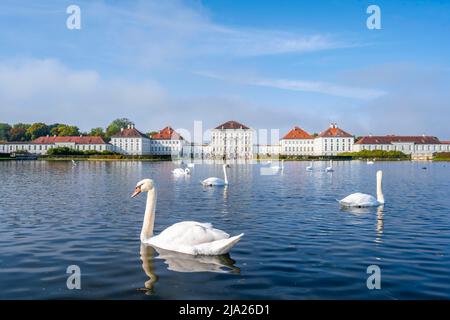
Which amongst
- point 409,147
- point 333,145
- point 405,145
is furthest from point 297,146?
point 409,147

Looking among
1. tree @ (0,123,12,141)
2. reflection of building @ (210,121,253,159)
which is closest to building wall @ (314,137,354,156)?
reflection of building @ (210,121,253,159)

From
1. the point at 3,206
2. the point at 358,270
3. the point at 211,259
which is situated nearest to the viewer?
the point at 358,270

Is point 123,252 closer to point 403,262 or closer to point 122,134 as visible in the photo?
point 403,262

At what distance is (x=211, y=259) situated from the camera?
9422 mm

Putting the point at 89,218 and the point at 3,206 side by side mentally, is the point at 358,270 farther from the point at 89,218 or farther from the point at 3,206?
the point at 3,206

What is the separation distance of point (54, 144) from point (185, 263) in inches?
6608

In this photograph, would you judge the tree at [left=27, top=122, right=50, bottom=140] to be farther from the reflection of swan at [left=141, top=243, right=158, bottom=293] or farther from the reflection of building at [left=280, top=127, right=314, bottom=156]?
the reflection of swan at [left=141, top=243, right=158, bottom=293]

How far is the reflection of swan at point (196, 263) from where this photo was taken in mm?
8748

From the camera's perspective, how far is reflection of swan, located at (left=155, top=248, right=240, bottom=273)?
875 cm

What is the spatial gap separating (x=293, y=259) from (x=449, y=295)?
3250 millimetres

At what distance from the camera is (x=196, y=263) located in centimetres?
911
